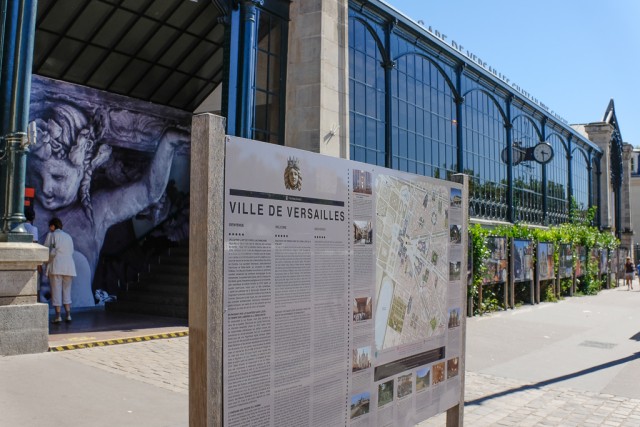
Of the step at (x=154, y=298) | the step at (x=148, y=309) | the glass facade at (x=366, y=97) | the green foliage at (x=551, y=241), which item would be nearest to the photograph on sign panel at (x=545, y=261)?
the green foliage at (x=551, y=241)

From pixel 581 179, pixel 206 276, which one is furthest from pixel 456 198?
pixel 581 179

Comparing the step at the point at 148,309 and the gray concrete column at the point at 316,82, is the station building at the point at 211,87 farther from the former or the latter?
the step at the point at 148,309

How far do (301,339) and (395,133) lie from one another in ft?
47.8

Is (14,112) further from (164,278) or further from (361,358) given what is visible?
(361,358)

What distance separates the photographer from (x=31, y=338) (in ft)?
27.4

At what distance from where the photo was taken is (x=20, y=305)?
834 centimetres

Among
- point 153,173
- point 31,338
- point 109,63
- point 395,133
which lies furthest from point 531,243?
point 31,338

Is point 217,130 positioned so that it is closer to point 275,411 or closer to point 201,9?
point 275,411

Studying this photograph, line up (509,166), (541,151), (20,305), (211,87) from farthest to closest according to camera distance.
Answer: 1. (541,151)
2. (509,166)
3. (211,87)
4. (20,305)

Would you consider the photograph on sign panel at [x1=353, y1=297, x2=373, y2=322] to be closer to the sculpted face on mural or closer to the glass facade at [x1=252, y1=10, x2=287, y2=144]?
the sculpted face on mural

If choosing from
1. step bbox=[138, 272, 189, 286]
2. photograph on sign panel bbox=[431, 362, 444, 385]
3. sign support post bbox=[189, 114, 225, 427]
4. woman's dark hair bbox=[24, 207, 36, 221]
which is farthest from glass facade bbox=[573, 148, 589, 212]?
sign support post bbox=[189, 114, 225, 427]

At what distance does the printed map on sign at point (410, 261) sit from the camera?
4.27m

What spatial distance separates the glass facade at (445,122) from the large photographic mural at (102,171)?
5106 mm

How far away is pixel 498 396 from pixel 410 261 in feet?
12.5
